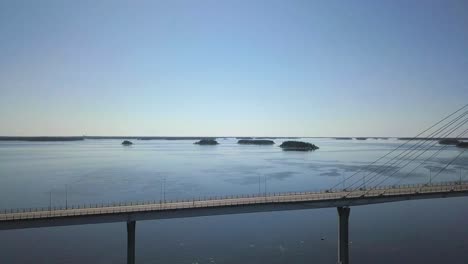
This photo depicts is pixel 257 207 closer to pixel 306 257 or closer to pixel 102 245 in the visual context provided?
pixel 306 257

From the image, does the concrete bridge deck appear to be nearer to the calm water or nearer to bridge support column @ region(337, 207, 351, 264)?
bridge support column @ region(337, 207, 351, 264)

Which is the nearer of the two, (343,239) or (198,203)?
(343,239)

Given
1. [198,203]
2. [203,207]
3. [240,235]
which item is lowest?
[240,235]

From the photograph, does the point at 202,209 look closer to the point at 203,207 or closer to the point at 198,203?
the point at 203,207

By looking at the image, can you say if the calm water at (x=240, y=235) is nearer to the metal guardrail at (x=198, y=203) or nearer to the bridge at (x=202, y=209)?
the bridge at (x=202, y=209)

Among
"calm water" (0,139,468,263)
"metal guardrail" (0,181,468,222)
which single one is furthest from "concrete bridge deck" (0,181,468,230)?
"calm water" (0,139,468,263)

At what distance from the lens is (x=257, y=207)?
158 ft

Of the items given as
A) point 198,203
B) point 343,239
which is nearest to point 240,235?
point 198,203

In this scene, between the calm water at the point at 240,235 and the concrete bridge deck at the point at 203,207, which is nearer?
the concrete bridge deck at the point at 203,207

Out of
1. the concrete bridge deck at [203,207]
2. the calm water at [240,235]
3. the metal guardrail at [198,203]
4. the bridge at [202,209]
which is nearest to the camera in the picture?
the concrete bridge deck at [203,207]

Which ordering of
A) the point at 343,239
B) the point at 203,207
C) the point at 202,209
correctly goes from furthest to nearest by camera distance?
the point at 343,239, the point at 202,209, the point at 203,207

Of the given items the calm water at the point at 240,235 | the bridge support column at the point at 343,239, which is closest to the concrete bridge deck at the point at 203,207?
the bridge support column at the point at 343,239

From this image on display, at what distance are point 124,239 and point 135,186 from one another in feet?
137

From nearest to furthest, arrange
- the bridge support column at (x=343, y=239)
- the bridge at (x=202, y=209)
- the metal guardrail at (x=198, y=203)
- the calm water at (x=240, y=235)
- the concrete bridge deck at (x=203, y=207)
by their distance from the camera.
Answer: the concrete bridge deck at (x=203, y=207)
the bridge at (x=202, y=209)
the metal guardrail at (x=198, y=203)
the bridge support column at (x=343, y=239)
the calm water at (x=240, y=235)
